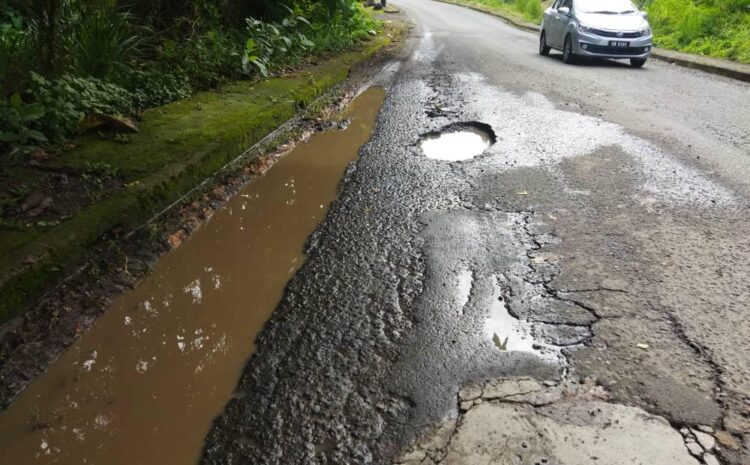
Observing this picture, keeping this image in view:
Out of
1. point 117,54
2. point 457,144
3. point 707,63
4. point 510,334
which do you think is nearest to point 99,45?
point 117,54

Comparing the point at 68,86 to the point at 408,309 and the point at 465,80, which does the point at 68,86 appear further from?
the point at 465,80

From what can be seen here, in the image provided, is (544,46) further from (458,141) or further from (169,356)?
(169,356)

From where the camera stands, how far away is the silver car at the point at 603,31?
11180 millimetres

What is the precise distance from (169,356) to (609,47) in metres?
11.0

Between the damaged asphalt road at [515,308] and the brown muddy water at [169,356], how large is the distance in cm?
15

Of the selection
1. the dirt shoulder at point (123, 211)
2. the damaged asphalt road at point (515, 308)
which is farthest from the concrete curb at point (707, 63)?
the dirt shoulder at point (123, 211)

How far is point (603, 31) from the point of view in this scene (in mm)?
11250

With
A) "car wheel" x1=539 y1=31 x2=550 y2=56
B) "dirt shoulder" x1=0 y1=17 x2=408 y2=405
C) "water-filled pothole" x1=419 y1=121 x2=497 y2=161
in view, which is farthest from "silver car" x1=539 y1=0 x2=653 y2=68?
"dirt shoulder" x1=0 y1=17 x2=408 y2=405

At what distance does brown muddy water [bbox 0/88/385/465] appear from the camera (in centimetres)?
217

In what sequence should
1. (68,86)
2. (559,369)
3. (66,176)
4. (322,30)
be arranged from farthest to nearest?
(322,30)
(68,86)
(66,176)
(559,369)

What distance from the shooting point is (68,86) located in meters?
4.69

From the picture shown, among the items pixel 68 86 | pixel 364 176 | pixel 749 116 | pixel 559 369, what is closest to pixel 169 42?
pixel 68 86

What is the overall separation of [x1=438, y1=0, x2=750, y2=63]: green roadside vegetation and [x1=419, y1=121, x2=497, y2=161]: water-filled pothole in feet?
27.1

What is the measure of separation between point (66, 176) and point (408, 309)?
2501 mm
